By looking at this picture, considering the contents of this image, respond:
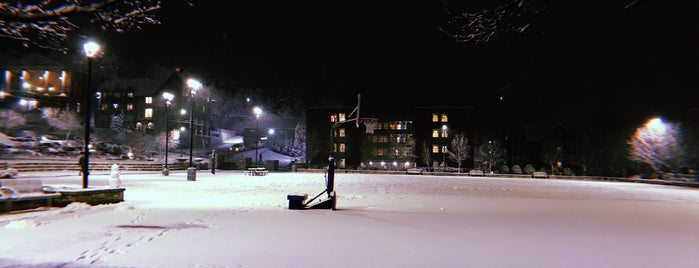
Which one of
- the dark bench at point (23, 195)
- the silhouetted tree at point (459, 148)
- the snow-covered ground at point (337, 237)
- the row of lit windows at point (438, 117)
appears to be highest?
the row of lit windows at point (438, 117)

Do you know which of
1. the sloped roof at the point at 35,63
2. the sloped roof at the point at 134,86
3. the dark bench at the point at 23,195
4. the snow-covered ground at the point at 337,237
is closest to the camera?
Result: the snow-covered ground at the point at 337,237

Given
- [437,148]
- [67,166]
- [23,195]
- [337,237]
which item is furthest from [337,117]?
[337,237]

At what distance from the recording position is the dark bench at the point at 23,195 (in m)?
11.1

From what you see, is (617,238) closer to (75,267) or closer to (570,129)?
(75,267)

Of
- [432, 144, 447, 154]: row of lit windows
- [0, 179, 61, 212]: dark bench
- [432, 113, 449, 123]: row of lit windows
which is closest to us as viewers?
[0, 179, 61, 212]: dark bench

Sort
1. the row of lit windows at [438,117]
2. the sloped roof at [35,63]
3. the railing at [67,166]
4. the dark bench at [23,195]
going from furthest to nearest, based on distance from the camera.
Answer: the row of lit windows at [438,117] < the sloped roof at [35,63] < the railing at [67,166] < the dark bench at [23,195]

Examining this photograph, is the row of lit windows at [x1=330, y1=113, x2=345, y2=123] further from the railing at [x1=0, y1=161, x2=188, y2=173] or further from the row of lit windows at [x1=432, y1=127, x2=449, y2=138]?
the railing at [x1=0, y1=161, x2=188, y2=173]

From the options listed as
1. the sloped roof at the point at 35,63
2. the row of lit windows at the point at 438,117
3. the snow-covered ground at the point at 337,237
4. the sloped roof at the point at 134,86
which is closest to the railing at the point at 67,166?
the snow-covered ground at the point at 337,237

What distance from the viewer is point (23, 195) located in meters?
11.7

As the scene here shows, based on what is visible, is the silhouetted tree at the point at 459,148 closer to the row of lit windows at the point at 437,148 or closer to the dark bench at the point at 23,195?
the row of lit windows at the point at 437,148

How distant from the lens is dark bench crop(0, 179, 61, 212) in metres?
11.1

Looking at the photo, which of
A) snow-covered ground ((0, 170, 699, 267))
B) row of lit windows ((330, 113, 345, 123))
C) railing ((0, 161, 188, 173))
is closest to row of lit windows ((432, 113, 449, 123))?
row of lit windows ((330, 113, 345, 123))

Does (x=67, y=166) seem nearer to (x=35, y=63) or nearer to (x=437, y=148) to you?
(x=35, y=63)

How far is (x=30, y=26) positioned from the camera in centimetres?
945
